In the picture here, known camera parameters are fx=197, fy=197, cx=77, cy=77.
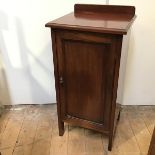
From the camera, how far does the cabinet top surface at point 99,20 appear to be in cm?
106

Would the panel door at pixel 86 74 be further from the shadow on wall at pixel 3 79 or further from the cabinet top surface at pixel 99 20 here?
the shadow on wall at pixel 3 79

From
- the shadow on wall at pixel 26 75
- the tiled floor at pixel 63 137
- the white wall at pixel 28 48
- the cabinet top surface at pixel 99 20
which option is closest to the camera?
the cabinet top surface at pixel 99 20

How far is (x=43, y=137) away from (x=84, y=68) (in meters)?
0.72

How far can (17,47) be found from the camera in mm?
1712

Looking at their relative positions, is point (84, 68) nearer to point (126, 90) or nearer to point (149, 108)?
point (126, 90)

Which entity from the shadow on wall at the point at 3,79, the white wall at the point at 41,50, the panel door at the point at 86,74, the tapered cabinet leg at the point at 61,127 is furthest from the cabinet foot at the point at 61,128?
the shadow on wall at the point at 3,79

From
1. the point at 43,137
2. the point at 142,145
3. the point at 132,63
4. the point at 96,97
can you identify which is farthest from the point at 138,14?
the point at 43,137

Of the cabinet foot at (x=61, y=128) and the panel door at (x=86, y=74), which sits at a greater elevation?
the panel door at (x=86, y=74)

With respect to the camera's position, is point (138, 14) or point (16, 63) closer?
point (138, 14)

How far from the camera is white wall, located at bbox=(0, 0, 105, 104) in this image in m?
1.58

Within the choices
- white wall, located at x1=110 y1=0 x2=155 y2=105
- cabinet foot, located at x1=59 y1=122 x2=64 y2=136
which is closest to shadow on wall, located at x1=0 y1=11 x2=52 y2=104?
cabinet foot, located at x1=59 y1=122 x2=64 y2=136

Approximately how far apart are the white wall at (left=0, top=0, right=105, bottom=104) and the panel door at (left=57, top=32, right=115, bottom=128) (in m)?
0.50

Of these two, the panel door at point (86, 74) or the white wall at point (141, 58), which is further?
the white wall at point (141, 58)

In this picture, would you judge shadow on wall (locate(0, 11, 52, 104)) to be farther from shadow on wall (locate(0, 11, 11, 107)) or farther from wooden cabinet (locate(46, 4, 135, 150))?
wooden cabinet (locate(46, 4, 135, 150))
